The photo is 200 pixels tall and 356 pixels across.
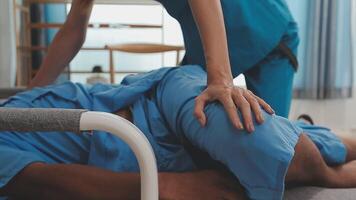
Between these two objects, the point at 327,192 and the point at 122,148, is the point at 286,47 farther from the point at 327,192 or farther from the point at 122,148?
the point at 122,148

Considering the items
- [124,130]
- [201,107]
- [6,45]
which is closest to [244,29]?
[201,107]

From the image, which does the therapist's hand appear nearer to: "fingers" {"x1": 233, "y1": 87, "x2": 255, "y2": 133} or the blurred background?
"fingers" {"x1": 233, "y1": 87, "x2": 255, "y2": 133}

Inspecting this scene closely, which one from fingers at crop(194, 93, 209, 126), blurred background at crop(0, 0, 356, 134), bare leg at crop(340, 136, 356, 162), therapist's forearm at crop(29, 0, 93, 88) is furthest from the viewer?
blurred background at crop(0, 0, 356, 134)

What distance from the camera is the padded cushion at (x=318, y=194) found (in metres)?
0.84

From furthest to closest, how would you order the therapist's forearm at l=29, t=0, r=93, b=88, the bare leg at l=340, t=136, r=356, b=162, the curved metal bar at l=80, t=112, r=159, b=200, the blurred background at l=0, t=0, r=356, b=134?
the blurred background at l=0, t=0, r=356, b=134 < the therapist's forearm at l=29, t=0, r=93, b=88 < the bare leg at l=340, t=136, r=356, b=162 < the curved metal bar at l=80, t=112, r=159, b=200

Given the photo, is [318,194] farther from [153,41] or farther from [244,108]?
[153,41]

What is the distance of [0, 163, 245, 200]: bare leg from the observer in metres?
0.70

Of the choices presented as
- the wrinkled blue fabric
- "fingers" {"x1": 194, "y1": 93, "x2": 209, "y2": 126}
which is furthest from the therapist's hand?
the wrinkled blue fabric

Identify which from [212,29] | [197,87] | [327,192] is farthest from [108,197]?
[327,192]

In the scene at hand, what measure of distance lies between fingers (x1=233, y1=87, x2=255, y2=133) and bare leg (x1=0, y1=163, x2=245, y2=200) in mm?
144

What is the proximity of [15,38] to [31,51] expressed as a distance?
161 millimetres


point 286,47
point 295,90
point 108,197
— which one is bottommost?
point 295,90

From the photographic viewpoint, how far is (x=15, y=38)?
3.36 metres

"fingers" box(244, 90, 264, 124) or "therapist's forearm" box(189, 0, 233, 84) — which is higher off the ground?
"therapist's forearm" box(189, 0, 233, 84)
